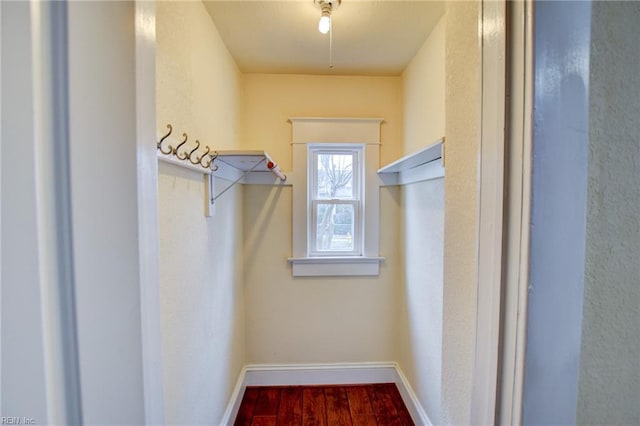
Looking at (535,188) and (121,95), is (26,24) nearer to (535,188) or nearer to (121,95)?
(121,95)

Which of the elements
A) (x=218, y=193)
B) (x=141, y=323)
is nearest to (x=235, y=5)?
(x=218, y=193)

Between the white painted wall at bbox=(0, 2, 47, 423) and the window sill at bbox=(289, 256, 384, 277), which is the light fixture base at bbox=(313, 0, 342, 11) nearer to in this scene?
the white painted wall at bbox=(0, 2, 47, 423)

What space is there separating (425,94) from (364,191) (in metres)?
0.79

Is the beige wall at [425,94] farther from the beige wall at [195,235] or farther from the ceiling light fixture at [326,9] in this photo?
the beige wall at [195,235]

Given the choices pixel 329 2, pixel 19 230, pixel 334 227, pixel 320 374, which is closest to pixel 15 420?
pixel 19 230

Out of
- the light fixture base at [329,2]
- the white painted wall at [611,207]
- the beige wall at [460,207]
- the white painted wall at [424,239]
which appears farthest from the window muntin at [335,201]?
the white painted wall at [611,207]

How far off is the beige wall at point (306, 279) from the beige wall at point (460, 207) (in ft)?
4.43

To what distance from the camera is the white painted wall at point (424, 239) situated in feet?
5.06

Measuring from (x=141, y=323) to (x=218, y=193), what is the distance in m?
1.15

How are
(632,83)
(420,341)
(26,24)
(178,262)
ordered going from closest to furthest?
(26,24) < (632,83) < (178,262) < (420,341)

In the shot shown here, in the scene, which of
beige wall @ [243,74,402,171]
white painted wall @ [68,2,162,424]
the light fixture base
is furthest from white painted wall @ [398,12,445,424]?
white painted wall @ [68,2,162,424]

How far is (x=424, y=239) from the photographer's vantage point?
1734mm

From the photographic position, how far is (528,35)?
0.40 meters

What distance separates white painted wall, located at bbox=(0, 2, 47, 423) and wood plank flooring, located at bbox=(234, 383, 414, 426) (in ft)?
6.10
